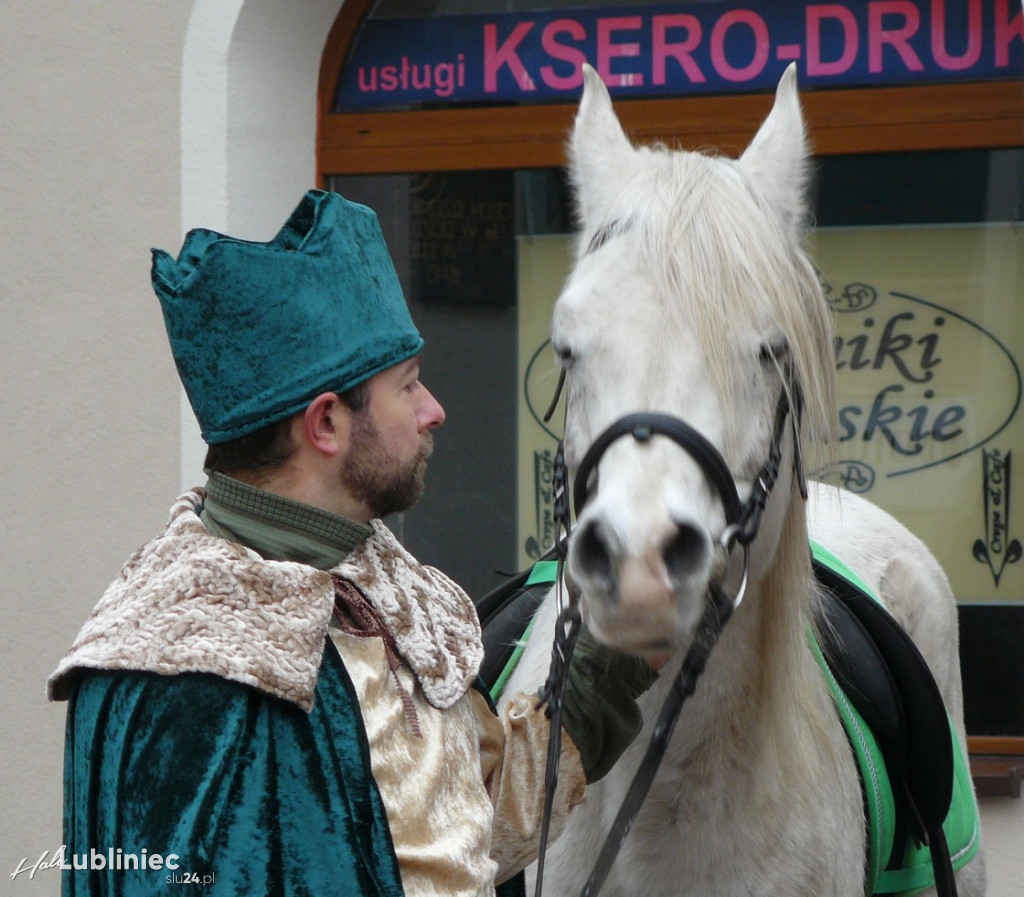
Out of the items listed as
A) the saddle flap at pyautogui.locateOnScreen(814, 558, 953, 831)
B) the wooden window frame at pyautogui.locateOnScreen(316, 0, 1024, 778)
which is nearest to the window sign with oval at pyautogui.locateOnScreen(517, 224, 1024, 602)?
the wooden window frame at pyautogui.locateOnScreen(316, 0, 1024, 778)

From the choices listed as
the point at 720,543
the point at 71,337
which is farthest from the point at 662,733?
the point at 71,337

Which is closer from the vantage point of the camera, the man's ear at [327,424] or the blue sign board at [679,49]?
the man's ear at [327,424]

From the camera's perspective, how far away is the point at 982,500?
401cm

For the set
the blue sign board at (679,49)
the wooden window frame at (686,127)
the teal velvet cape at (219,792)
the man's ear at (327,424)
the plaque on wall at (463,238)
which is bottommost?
the teal velvet cape at (219,792)

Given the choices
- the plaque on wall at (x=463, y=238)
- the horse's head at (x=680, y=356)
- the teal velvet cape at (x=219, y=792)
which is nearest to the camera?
the teal velvet cape at (x=219, y=792)

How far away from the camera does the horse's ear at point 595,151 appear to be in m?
1.84

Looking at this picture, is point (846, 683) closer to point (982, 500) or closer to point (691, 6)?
point (982, 500)

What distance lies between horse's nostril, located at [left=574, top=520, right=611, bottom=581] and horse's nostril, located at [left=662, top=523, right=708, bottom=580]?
2.7 inches

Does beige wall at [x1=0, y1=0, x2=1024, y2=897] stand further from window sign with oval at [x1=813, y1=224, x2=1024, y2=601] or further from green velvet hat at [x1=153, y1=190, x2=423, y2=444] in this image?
green velvet hat at [x1=153, y1=190, x2=423, y2=444]

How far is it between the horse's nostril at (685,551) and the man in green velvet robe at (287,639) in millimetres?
331

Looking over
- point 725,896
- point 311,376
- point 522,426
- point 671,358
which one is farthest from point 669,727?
point 522,426

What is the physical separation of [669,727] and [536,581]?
752 millimetres

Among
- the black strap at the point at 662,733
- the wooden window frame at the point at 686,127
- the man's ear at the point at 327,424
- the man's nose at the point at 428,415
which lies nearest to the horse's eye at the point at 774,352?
the black strap at the point at 662,733

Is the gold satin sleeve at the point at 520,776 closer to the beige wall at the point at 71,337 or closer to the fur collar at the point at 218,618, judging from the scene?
the fur collar at the point at 218,618
